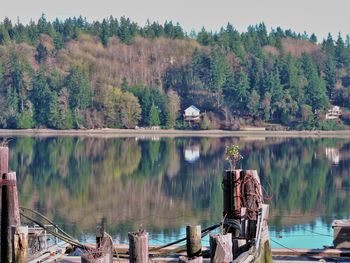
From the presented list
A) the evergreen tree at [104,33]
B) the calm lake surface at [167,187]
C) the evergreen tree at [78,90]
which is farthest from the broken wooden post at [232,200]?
the evergreen tree at [104,33]

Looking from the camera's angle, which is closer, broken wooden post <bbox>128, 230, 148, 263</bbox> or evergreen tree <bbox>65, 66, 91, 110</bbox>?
broken wooden post <bbox>128, 230, 148, 263</bbox>

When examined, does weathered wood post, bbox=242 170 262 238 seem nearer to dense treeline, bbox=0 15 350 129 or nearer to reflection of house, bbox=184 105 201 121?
dense treeline, bbox=0 15 350 129

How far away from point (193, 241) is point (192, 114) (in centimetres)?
12047

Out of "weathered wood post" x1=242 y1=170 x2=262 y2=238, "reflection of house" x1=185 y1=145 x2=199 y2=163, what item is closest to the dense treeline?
"reflection of house" x1=185 y1=145 x2=199 y2=163

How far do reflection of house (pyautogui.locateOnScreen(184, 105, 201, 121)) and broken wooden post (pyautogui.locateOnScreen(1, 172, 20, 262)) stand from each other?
4662 inches

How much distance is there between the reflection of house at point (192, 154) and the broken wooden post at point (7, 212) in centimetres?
5926

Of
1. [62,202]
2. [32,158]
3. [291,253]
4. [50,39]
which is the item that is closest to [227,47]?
[50,39]

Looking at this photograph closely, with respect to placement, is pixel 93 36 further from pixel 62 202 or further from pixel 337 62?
pixel 62 202

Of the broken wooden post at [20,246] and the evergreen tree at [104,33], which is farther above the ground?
the evergreen tree at [104,33]

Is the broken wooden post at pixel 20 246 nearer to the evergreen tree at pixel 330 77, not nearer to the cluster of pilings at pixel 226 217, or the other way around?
the cluster of pilings at pixel 226 217

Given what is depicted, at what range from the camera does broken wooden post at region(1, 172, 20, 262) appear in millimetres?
15648

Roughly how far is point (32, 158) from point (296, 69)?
79.5 meters

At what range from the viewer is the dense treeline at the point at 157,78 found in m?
132

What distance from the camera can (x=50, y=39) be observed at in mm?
157125
